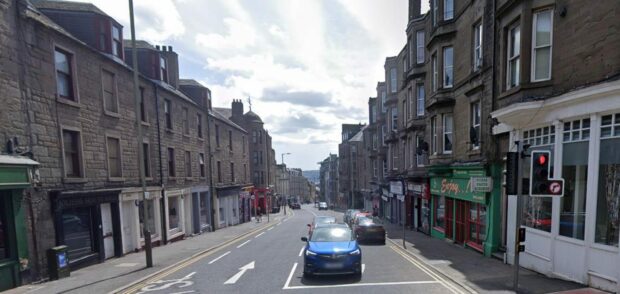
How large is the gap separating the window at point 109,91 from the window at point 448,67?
53.6 ft

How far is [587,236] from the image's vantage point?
7117mm

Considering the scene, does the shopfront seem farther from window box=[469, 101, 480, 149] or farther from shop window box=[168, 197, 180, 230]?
window box=[469, 101, 480, 149]

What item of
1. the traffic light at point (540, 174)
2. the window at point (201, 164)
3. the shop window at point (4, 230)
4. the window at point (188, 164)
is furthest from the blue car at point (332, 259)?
the window at point (201, 164)

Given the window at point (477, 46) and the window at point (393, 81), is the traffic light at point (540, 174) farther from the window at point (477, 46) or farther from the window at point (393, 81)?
the window at point (393, 81)

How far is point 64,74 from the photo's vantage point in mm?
11000

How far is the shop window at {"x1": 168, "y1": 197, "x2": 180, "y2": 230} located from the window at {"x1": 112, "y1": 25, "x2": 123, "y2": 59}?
9136mm

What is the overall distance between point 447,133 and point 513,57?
20.2 feet

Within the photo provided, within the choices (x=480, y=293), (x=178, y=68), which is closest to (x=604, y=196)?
(x=480, y=293)

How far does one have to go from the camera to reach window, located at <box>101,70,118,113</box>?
13078 mm

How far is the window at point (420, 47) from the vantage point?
19734mm

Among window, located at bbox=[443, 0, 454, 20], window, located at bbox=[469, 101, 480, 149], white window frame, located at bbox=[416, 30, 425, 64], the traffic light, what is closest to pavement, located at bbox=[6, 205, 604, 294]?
the traffic light

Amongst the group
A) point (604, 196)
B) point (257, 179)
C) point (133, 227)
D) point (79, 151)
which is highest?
point (79, 151)

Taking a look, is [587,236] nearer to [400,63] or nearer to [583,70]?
[583,70]

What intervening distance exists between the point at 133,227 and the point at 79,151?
5179 mm
